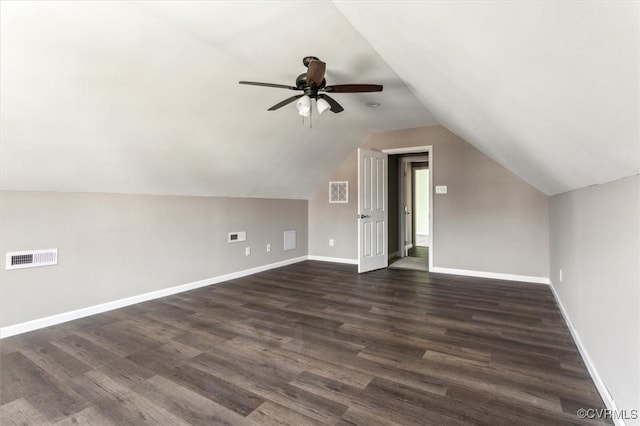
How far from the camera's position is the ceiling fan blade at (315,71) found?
2.36 m

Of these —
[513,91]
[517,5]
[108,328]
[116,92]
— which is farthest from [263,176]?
[517,5]

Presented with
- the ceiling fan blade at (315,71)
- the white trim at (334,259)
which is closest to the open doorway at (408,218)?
the white trim at (334,259)

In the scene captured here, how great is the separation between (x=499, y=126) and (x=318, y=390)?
2.26 metres

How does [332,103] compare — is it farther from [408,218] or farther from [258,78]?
[408,218]

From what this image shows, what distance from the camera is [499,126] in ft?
7.23

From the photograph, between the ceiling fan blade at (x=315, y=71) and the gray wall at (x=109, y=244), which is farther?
the gray wall at (x=109, y=244)

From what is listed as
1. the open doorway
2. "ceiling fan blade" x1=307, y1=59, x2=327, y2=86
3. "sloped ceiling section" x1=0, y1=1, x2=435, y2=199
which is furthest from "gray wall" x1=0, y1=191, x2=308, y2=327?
the open doorway

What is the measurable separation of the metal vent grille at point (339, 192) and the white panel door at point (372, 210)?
0.80m

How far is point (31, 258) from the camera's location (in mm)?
2814

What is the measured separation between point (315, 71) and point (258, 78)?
0.93m

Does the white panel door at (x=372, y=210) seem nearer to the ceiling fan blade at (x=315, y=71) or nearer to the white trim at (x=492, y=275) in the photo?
the white trim at (x=492, y=275)

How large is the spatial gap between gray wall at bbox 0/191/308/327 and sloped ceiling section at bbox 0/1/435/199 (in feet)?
0.65

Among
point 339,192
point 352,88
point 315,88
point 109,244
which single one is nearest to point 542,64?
point 352,88

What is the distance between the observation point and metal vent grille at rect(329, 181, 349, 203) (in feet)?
19.5
